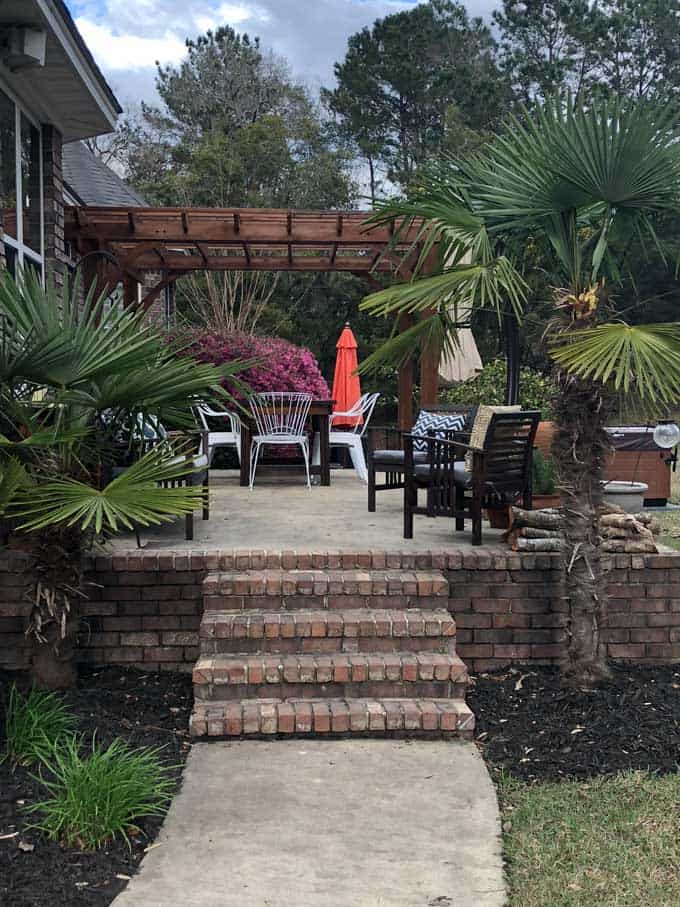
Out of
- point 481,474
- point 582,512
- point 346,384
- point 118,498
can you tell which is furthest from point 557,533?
point 346,384

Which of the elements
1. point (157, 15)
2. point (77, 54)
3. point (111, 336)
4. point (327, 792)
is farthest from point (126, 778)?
point (157, 15)

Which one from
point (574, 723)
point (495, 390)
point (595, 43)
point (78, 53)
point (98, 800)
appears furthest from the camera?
point (595, 43)

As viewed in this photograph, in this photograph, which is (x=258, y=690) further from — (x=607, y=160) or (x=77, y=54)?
(x=77, y=54)

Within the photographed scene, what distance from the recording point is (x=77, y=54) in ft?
19.8

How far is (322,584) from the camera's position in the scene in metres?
4.38

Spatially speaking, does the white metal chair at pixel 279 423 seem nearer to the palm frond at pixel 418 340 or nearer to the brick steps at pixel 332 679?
the palm frond at pixel 418 340

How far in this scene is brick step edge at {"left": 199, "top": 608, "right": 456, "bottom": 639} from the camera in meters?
4.15

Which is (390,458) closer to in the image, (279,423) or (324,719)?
(279,423)

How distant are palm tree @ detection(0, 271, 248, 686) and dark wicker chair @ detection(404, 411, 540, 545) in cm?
167

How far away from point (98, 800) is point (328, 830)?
73 cm

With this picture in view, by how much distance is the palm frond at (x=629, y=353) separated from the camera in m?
3.61

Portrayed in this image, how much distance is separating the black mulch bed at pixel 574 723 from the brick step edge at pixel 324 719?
0.17 m

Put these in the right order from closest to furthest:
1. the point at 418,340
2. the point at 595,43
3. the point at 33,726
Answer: the point at 33,726 < the point at 418,340 < the point at 595,43

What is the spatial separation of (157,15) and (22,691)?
39.4m
